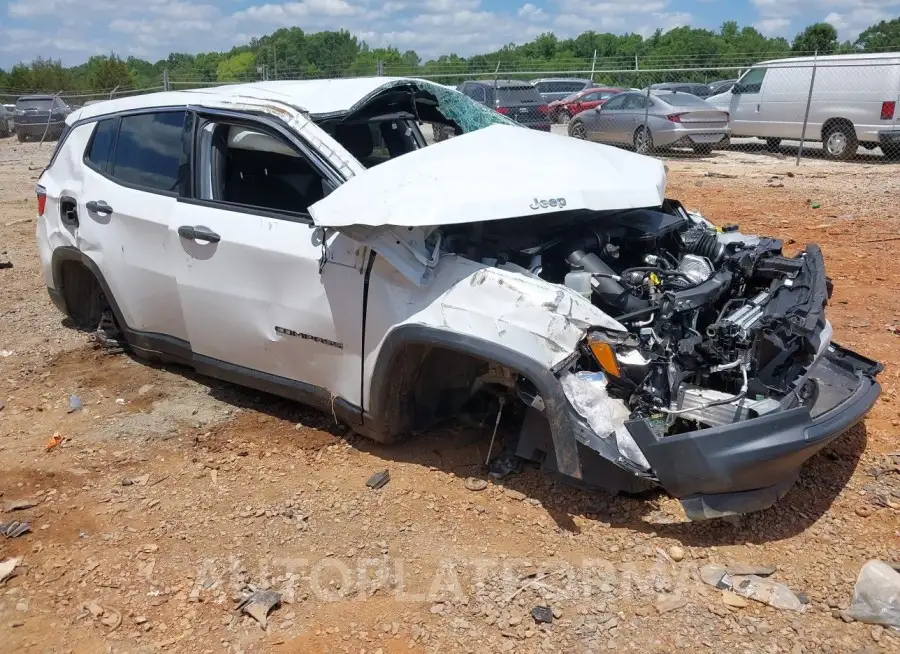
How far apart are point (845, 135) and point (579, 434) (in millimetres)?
13228

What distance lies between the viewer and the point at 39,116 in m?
23.7

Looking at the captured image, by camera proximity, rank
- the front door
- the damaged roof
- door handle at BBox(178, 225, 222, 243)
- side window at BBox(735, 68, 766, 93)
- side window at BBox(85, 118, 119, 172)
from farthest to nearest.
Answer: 1. side window at BBox(735, 68, 766, 93)
2. side window at BBox(85, 118, 119, 172)
3. the damaged roof
4. door handle at BBox(178, 225, 222, 243)
5. the front door

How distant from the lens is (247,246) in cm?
386

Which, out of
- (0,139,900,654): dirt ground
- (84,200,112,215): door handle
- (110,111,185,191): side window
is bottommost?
(0,139,900,654): dirt ground

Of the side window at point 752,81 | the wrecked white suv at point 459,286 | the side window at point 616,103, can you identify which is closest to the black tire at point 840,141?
the side window at point 752,81

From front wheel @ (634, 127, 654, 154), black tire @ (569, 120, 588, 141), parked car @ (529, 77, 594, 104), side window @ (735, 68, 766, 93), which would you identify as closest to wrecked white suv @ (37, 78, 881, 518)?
front wheel @ (634, 127, 654, 154)

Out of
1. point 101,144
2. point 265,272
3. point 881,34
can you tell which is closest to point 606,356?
point 265,272

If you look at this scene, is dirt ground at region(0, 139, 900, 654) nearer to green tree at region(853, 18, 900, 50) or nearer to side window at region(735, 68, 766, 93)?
side window at region(735, 68, 766, 93)

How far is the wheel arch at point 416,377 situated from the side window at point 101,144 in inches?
97.8

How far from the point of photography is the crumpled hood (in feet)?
10.8

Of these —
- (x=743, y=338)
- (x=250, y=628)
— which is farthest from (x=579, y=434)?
(x=250, y=628)

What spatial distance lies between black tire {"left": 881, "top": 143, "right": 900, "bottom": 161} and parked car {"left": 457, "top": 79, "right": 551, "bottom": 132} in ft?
22.4

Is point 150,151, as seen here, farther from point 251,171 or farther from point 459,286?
point 459,286

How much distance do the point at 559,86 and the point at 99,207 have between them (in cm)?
2348
